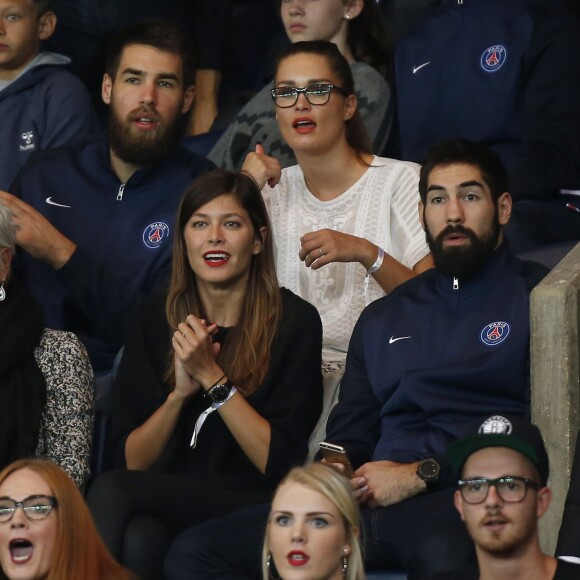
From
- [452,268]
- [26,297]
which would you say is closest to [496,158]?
[452,268]

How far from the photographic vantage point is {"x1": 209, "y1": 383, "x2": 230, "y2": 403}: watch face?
4957 millimetres

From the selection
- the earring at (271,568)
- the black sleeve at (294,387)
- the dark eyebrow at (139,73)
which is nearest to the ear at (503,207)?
the black sleeve at (294,387)

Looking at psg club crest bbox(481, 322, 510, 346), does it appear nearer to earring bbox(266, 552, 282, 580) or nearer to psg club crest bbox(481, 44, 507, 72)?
earring bbox(266, 552, 282, 580)

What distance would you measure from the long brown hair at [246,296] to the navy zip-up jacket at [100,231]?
0.52 m

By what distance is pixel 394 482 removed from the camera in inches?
186

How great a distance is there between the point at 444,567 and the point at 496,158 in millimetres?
1355

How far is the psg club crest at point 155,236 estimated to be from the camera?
6.00m

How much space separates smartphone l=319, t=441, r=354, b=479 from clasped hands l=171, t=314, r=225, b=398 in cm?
37

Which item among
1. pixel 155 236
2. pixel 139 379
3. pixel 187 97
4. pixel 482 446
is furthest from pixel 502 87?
pixel 482 446

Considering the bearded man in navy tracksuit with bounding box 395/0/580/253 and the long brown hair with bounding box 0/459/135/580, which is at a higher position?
the bearded man in navy tracksuit with bounding box 395/0/580/253

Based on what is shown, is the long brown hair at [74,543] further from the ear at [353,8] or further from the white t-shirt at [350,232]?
the ear at [353,8]

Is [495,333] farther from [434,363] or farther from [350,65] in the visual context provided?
[350,65]

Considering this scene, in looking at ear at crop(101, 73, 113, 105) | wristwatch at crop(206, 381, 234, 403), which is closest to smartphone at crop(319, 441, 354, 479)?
wristwatch at crop(206, 381, 234, 403)

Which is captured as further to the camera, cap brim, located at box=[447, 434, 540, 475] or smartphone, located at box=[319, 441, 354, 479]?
smartphone, located at box=[319, 441, 354, 479]
